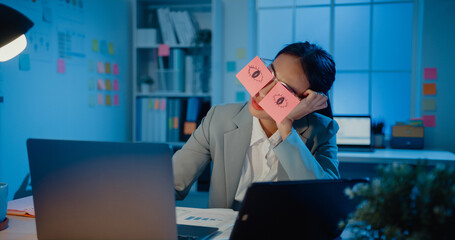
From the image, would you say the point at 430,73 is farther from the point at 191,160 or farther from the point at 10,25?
the point at 10,25

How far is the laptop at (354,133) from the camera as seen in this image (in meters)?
3.27

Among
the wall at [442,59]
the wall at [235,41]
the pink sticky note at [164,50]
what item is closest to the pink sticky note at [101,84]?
the pink sticky note at [164,50]

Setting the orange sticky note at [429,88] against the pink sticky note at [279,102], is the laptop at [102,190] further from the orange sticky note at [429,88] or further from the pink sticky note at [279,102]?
the orange sticky note at [429,88]

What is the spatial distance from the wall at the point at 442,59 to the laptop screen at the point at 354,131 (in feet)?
2.26

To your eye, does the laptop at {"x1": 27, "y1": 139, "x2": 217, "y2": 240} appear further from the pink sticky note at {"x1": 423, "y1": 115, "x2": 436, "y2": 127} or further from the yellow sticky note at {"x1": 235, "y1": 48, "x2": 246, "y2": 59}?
the pink sticky note at {"x1": 423, "y1": 115, "x2": 436, "y2": 127}

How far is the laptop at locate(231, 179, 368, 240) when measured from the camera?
80cm

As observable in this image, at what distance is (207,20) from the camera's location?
12.9 feet

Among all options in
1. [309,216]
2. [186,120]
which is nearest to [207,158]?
[309,216]

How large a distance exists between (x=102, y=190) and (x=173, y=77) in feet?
9.63

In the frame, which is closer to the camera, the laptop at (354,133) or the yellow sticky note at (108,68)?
the laptop at (354,133)

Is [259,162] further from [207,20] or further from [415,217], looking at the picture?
[207,20]

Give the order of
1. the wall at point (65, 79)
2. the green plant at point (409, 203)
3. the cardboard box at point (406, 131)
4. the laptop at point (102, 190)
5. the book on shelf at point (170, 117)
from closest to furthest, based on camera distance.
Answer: the green plant at point (409, 203)
the laptop at point (102, 190)
the wall at point (65, 79)
the cardboard box at point (406, 131)
the book on shelf at point (170, 117)

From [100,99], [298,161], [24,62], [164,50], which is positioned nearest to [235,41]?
[164,50]

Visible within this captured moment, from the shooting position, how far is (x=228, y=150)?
5.10 feet
